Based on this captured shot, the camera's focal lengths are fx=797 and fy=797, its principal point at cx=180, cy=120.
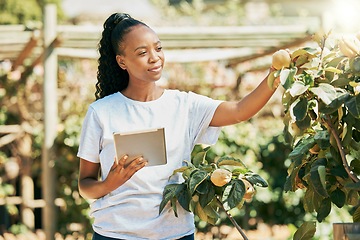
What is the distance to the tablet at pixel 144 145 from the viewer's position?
222cm

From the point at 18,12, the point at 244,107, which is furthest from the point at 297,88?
the point at 18,12

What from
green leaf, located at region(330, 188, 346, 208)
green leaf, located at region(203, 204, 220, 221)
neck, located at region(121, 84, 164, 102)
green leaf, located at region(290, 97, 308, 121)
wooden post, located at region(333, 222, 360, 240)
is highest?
green leaf, located at region(290, 97, 308, 121)

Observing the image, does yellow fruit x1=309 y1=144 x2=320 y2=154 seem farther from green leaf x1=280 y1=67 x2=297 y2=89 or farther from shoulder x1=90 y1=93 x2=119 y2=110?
shoulder x1=90 y1=93 x2=119 y2=110

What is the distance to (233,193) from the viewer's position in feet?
7.13

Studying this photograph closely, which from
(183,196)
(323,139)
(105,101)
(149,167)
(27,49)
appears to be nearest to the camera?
(323,139)

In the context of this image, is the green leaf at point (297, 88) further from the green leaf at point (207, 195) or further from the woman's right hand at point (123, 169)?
the woman's right hand at point (123, 169)

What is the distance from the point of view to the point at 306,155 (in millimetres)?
2252

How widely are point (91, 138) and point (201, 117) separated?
35 cm

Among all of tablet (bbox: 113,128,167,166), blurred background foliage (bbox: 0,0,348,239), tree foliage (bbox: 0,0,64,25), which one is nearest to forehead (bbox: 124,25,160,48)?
tablet (bbox: 113,128,167,166)

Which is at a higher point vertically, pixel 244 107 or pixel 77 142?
pixel 244 107

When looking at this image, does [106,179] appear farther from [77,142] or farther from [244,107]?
[77,142]

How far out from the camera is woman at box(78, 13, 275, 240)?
7.79ft

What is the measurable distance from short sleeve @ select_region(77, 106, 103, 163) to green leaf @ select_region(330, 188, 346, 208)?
2.43 feet

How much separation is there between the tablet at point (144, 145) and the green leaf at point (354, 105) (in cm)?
54
